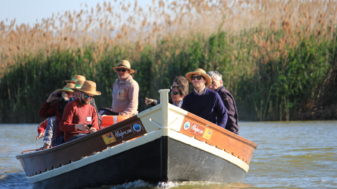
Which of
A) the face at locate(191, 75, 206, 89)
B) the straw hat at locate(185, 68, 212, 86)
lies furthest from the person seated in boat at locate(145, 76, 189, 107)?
the face at locate(191, 75, 206, 89)

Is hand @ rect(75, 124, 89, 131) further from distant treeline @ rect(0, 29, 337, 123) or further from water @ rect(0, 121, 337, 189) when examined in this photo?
distant treeline @ rect(0, 29, 337, 123)

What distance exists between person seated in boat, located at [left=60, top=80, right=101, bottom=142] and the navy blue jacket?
1.13 meters

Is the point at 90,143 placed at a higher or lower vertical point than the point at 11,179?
higher

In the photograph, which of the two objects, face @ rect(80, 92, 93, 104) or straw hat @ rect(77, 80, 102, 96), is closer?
straw hat @ rect(77, 80, 102, 96)

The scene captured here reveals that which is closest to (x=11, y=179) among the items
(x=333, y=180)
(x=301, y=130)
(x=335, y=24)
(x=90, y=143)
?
(x=90, y=143)

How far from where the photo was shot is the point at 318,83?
1672cm

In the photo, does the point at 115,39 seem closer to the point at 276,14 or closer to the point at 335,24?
the point at 276,14

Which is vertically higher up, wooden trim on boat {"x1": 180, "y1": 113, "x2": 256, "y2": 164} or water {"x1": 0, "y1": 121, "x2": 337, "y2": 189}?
wooden trim on boat {"x1": 180, "y1": 113, "x2": 256, "y2": 164}

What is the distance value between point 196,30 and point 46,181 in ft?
31.1

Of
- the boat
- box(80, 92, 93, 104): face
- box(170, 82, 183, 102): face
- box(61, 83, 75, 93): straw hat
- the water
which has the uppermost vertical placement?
box(80, 92, 93, 104): face

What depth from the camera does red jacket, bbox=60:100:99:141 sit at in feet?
27.1

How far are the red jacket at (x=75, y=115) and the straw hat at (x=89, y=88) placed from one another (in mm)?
220

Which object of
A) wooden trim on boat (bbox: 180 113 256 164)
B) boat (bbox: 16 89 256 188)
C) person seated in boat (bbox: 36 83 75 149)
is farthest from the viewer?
person seated in boat (bbox: 36 83 75 149)

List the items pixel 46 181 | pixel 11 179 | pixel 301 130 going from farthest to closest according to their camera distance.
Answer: pixel 301 130, pixel 11 179, pixel 46 181
